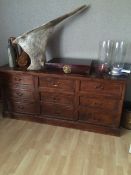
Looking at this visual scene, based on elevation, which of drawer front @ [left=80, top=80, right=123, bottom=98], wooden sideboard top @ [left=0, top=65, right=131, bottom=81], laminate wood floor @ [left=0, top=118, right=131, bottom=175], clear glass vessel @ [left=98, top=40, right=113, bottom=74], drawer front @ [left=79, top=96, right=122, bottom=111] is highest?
clear glass vessel @ [left=98, top=40, right=113, bottom=74]

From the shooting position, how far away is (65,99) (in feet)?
6.84

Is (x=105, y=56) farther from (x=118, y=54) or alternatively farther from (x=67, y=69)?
(x=67, y=69)

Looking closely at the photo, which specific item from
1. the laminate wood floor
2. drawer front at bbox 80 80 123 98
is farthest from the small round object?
the laminate wood floor

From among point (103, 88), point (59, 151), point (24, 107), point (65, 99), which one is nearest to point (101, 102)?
point (103, 88)

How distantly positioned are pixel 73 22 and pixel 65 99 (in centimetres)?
96

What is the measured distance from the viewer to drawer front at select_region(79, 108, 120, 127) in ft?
6.58

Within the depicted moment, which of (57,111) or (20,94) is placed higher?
(20,94)

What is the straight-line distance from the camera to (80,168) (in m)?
1.61


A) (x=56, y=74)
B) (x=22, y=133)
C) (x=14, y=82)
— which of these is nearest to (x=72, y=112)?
(x=56, y=74)

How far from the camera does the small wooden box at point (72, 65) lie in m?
1.99

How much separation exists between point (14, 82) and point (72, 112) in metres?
0.80

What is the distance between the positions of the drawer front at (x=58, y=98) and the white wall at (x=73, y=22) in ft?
1.92

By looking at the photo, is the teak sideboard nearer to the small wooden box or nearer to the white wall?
the small wooden box

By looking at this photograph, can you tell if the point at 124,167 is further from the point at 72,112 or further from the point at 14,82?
the point at 14,82
